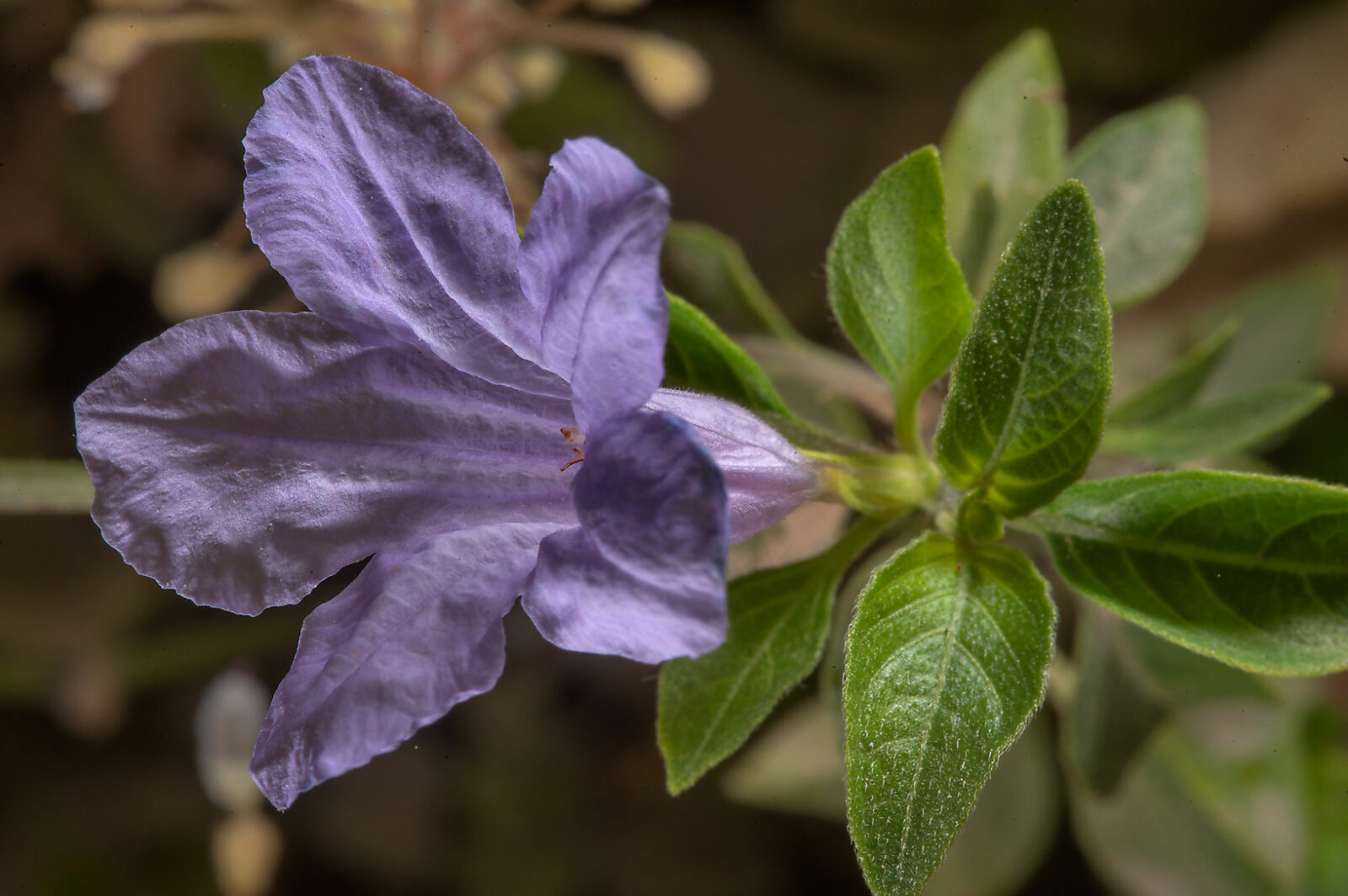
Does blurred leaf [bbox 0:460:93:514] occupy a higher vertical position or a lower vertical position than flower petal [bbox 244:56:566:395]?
lower

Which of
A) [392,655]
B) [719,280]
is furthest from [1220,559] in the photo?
[719,280]

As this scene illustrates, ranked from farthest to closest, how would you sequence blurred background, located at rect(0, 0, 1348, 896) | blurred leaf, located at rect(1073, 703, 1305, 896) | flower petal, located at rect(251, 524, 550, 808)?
blurred background, located at rect(0, 0, 1348, 896), blurred leaf, located at rect(1073, 703, 1305, 896), flower petal, located at rect(251, 524, 550, 808)

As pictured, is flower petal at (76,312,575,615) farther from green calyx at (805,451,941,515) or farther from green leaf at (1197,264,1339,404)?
green leaf at (1197,264,1339,404)

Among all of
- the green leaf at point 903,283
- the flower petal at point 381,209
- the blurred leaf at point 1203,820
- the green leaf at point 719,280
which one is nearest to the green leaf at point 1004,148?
the green leaf at point 719,280

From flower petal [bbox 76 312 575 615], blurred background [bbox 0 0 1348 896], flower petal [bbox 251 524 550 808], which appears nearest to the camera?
flower petal [bbox 251 524 550 808]

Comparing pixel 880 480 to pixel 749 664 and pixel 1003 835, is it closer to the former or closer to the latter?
pixel 749 664

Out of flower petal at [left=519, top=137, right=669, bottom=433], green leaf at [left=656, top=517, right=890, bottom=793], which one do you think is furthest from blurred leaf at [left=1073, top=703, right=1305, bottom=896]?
flower petal at [left=519, top=137, right=669, bottom=433]

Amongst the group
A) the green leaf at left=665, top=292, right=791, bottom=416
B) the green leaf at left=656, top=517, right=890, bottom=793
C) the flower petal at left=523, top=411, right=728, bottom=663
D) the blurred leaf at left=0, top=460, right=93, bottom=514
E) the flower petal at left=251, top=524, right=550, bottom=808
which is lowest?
the blurred leaf at left=0, top=460, right=93, bottom=514

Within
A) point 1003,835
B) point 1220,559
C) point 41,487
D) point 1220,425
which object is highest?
point 1220,559
